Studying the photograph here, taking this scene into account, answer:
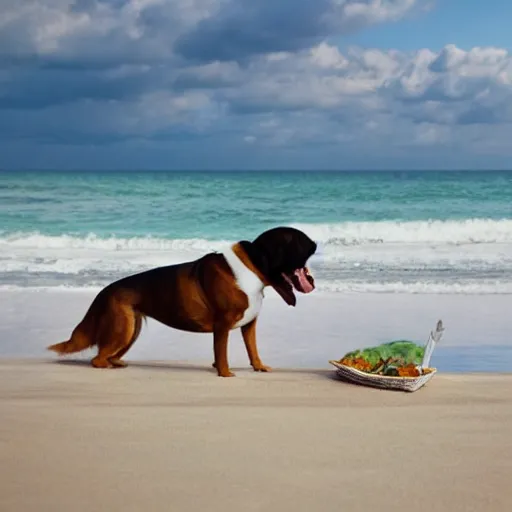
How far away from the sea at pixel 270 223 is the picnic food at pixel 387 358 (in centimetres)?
204

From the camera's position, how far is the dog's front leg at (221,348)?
319cm

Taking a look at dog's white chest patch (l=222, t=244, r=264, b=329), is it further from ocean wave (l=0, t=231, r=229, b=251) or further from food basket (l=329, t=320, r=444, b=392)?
ocean wave (l=0, t=231, r=229, b=251)

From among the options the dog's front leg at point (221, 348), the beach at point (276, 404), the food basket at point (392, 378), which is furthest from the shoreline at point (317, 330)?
the food basket at point (392, 378)

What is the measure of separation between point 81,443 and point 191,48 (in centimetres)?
1012

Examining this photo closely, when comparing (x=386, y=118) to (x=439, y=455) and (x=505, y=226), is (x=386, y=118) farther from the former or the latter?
(x=439, y=455)

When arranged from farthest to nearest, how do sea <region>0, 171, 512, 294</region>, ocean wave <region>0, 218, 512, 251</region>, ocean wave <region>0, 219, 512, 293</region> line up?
ocean wave <region>0, 218, 512, 251</region>, sea <region>0, 171, 512, 294</region>, ocean wave <region>0, 219, 512, 293</region>

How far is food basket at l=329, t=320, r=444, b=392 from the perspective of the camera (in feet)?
9.89

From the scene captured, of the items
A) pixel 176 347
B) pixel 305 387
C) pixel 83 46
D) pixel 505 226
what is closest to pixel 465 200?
pixel 505 226

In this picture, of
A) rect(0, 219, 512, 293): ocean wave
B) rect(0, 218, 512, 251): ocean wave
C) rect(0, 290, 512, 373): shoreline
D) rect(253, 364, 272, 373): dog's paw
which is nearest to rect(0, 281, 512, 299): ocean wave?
rect(0, 219, 512, 293): ocean wave

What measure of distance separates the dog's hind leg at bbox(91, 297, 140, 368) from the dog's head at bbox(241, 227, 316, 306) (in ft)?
1.48

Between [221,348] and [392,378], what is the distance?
0.55 metres

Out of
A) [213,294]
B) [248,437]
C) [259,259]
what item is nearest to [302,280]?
[259,259]

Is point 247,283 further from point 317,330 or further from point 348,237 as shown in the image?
point 348,237

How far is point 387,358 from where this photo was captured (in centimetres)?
320
